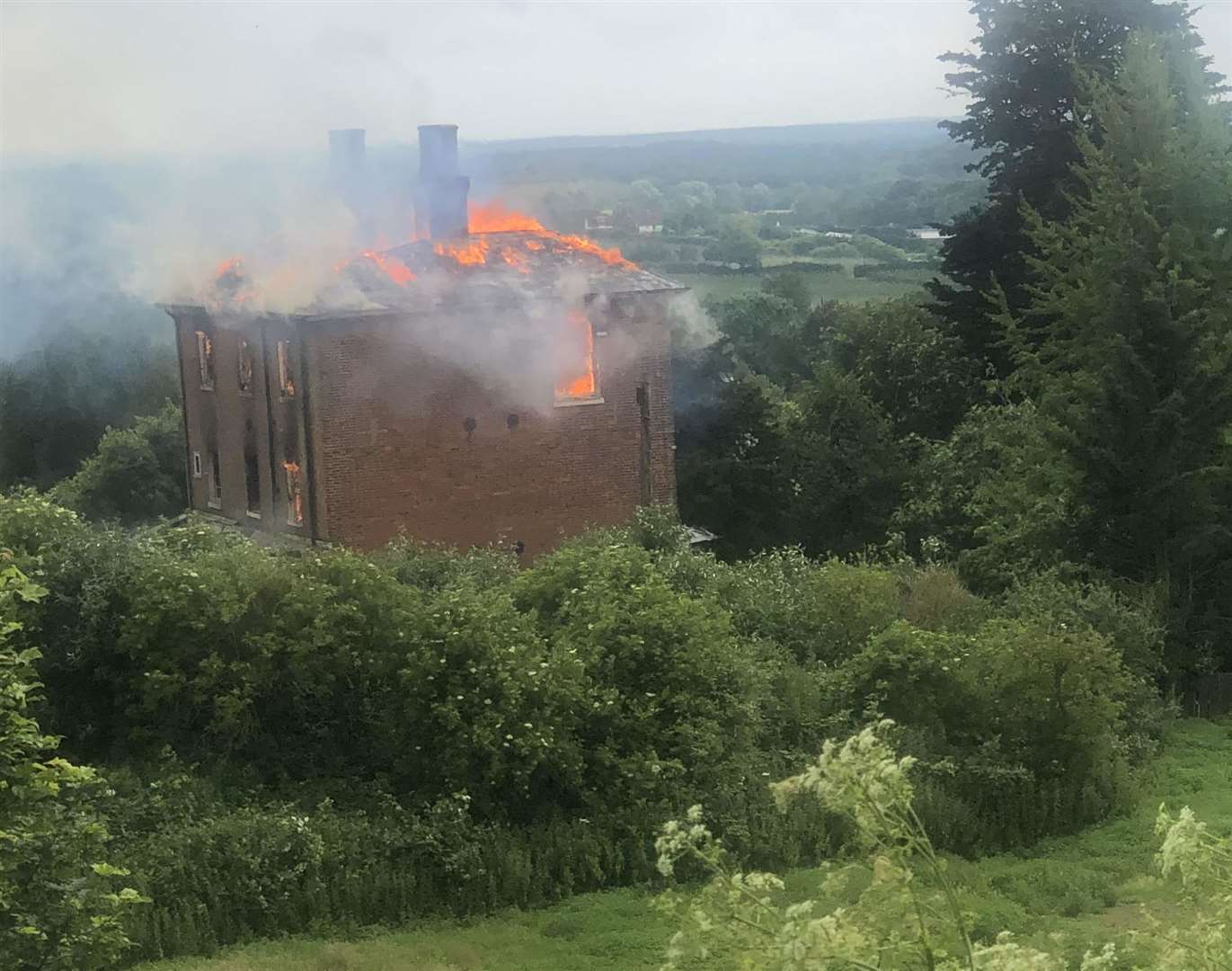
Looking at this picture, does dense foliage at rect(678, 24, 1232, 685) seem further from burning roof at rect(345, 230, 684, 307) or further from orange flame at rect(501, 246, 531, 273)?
orange flame at rect(501, 246, 531, 273)

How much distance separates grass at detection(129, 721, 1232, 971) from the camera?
1166 cm

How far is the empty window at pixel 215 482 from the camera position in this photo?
32.2 meters

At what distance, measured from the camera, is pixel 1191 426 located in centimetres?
2014

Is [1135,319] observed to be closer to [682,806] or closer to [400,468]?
[682,806]

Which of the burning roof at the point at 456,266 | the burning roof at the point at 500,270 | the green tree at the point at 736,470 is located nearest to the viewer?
the burning roof at the point at 456,266

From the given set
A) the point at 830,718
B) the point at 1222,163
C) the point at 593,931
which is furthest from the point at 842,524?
the point at 593,931

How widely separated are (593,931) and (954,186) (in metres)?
49.0

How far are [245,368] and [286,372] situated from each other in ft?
8.01

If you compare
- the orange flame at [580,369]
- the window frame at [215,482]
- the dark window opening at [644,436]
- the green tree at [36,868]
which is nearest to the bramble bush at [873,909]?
the green tree at [36,868]

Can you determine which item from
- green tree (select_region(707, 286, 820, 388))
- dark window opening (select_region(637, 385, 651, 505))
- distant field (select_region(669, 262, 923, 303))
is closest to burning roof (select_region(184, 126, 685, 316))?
dark window opening (select_region(637, 385, 651, 505))

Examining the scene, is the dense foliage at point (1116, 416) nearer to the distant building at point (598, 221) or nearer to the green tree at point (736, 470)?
the green tree at point (736, 470)

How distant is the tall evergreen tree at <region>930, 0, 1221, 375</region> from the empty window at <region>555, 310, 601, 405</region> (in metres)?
9.59

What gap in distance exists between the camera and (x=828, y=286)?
186ft

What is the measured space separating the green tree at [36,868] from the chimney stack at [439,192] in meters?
21.6
